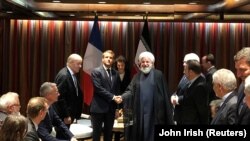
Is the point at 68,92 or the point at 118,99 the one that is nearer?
the point at 68,92

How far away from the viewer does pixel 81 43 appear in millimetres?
9258

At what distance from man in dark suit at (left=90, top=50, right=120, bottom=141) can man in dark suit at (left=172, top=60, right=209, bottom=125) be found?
3.48 ft

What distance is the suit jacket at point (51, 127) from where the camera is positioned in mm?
4270

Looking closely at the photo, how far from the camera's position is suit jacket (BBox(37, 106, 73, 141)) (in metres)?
4.27

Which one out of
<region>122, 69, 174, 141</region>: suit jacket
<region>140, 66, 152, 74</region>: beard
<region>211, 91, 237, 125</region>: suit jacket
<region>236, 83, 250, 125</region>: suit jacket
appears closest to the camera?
<region>236, 83, 250, 125</region>: suit jacket

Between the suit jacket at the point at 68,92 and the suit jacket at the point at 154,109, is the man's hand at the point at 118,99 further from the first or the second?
the suit jacket at the point at 68,92

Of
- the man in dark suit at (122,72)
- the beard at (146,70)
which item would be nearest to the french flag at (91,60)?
the man in dark suit at (122,72)

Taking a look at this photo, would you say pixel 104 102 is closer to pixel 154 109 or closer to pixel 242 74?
pixel 154 109

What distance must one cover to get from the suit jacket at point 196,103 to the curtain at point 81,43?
393 centimetres

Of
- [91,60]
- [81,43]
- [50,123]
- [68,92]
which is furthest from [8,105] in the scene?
[81,43]

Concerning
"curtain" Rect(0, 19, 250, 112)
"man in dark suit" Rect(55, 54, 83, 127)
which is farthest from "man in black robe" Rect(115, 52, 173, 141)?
"curtain" Rect(0, 19, 250, 112)

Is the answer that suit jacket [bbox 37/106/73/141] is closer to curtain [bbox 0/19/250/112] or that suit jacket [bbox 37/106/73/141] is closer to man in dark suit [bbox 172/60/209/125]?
man in dark suit [bbox 172/60/209/125]

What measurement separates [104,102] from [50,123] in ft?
5.06

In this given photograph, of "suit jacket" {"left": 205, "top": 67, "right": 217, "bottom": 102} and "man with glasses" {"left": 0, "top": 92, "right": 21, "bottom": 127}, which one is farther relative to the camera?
"suit jacket" {"left": 205, "top": 67, "right": 217, "bottom": 102}
